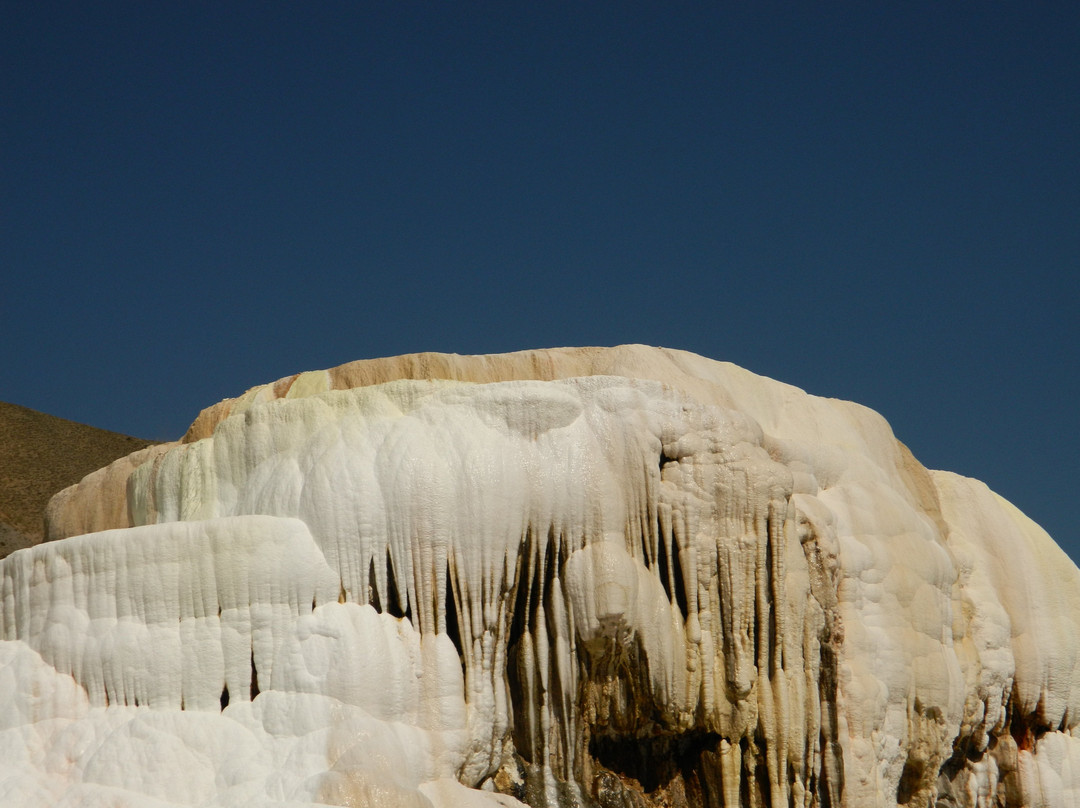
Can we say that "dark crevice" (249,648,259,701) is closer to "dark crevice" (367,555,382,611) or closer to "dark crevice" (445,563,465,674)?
"dark crevice" (367,555,382,611)

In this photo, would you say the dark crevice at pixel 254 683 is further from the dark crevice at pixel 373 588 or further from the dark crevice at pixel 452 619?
the dark crevice at pixel 452 619

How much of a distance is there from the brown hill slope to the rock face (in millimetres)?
23696

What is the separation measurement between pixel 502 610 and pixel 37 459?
31.5 meters

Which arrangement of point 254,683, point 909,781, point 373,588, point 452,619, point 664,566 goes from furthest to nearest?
point 909,781 < point 664,566 < point 452,619 < point 373,588 < point 254,683

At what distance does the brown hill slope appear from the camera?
38406mm

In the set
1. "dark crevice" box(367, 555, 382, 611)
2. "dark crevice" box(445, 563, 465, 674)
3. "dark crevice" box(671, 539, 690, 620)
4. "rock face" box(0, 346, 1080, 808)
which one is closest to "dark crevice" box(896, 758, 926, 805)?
"rock face" box(0, 346, 1080, 808)

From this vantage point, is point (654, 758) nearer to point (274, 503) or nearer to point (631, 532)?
point (631, 532)

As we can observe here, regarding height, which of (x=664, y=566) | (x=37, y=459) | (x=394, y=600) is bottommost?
(x=394, y=600)

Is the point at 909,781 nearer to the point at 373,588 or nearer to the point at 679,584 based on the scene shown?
the point at 679,584

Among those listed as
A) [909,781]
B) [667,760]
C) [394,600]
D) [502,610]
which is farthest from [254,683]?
[909,781]

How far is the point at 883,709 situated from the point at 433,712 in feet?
17.6

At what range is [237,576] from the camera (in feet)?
43.4

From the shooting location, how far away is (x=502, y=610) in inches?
561

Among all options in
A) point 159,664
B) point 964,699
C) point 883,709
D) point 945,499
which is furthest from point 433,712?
point 945,499
